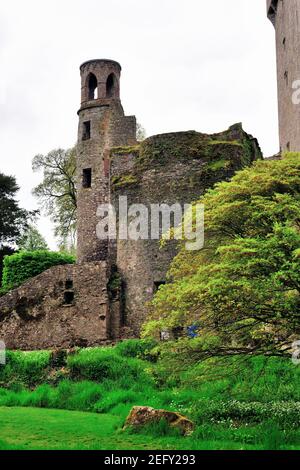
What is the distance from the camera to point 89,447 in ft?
31.9

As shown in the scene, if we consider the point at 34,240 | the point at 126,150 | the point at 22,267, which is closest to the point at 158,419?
the point at 126,150

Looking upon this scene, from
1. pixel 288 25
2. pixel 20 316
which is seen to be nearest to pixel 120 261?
pixel 20 316

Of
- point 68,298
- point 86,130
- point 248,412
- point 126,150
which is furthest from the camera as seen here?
point 86,130

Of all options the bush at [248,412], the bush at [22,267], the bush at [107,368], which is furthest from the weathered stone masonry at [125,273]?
the bush at [248,412]

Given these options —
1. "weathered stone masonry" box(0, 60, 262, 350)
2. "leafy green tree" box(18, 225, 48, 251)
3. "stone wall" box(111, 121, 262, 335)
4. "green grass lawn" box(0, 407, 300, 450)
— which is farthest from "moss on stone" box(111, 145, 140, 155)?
"leafy green tree" box(18, 225, 48, 251)

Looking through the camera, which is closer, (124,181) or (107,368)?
Answer: (107,368)

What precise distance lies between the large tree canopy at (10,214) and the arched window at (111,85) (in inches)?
445

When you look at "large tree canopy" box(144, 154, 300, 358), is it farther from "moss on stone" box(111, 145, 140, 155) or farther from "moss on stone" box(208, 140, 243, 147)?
"moss on stone" box(111, 145, 140, 155)

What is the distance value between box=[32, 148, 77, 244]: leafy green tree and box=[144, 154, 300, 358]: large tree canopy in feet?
102

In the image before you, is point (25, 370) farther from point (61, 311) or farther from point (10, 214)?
point (10, 214)

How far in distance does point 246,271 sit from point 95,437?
380 centimetres

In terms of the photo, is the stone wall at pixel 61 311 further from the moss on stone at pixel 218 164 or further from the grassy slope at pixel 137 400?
the moss on stone at pixel 218 164

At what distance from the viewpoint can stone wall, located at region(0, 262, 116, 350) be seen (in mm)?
23766

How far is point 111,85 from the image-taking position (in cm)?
3797
